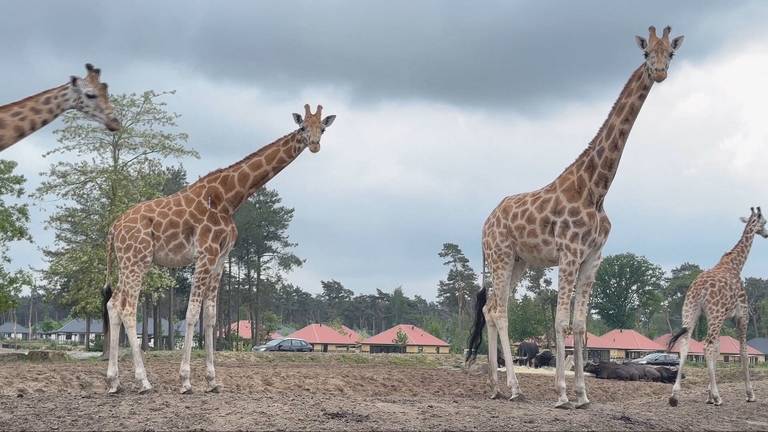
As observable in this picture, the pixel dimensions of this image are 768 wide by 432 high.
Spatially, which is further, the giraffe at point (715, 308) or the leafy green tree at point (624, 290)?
the leafy green tree at point (624, 290)

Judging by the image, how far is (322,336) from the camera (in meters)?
82.8

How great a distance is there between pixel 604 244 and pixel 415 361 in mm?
31052

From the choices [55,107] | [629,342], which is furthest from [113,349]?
[629,342]

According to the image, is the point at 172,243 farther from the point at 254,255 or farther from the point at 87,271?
the point at 254,255

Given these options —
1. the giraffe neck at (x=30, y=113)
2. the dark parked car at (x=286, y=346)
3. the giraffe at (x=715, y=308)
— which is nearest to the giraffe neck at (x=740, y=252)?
the giraffe at (x=715, y=308)

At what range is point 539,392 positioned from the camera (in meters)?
22.7

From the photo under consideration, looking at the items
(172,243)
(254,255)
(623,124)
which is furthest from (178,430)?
(254,255)

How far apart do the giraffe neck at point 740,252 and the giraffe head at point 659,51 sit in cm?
798

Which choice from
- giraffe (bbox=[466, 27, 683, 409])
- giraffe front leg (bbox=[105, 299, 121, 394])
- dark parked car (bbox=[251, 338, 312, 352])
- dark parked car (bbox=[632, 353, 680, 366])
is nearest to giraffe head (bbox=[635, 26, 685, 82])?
giraffe (bbox=[466, 27, 683, 409])

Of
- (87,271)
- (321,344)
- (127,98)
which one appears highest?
(127,98)

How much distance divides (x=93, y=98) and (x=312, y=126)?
14.1 feet

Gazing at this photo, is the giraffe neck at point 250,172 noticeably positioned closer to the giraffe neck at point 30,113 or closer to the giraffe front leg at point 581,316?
the giraffe neck at point 30,113

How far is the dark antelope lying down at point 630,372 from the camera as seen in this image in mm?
32344

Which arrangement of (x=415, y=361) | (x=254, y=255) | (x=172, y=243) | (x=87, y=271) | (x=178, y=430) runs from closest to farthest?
(x=178, y=430) → (x=172, y=243) → (x=87, y=271) → (x=415, y=361) → (x=254, y=255)
